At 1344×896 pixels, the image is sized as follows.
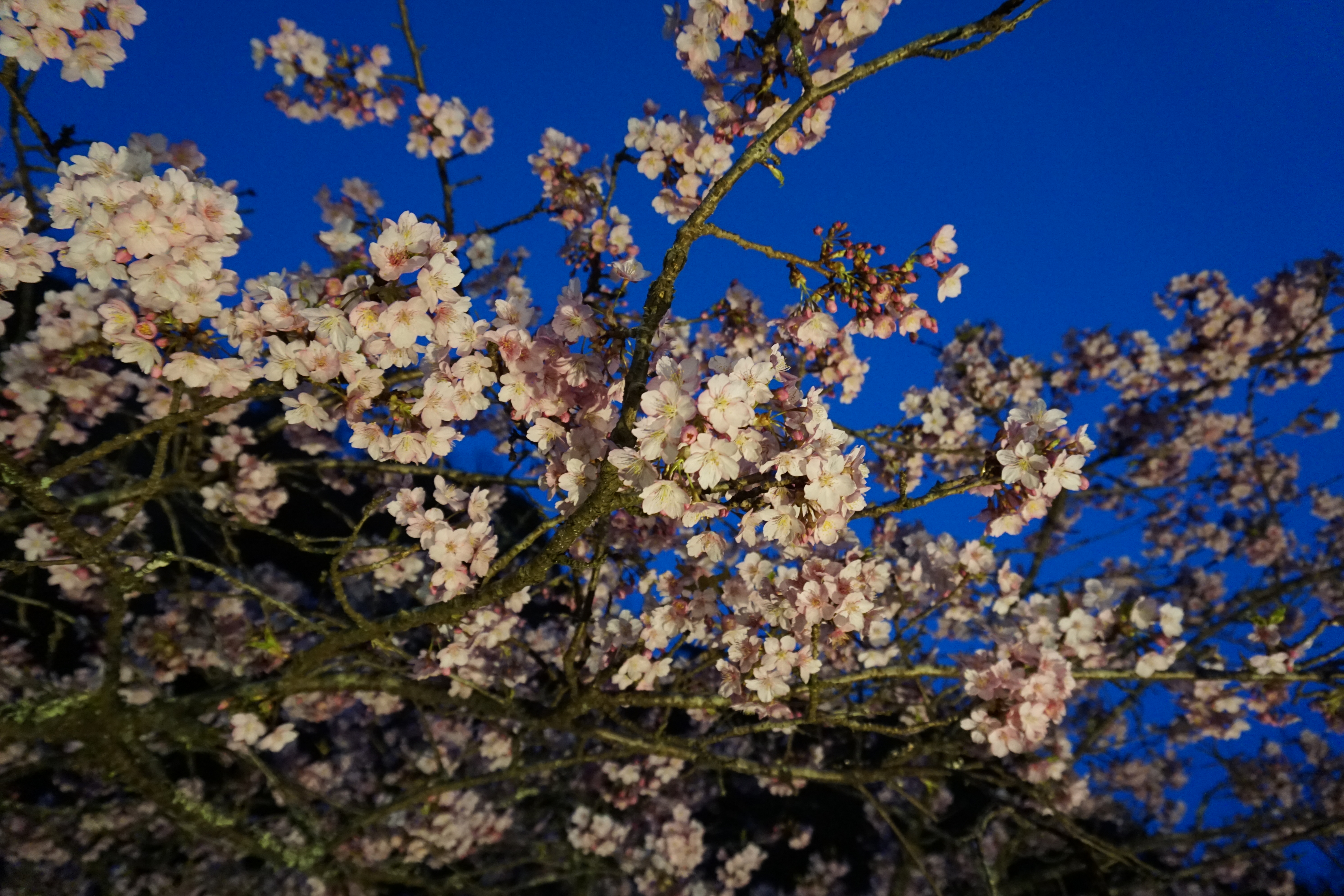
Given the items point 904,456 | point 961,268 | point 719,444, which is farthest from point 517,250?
point 719,444

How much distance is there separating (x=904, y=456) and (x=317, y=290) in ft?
10.6

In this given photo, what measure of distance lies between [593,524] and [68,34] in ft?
7.06

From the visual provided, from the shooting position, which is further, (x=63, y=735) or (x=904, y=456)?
(x=904, y=456)

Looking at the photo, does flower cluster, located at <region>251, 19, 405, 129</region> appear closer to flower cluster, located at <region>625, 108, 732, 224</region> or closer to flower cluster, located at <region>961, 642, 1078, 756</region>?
flower cluster, located at <region>625, 108, 732, 224</region>

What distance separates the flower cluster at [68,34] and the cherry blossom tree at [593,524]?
0.04ft

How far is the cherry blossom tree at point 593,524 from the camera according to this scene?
1771 millimetres

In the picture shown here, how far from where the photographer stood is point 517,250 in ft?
16.6

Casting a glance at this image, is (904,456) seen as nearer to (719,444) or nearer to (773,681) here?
(773,681)

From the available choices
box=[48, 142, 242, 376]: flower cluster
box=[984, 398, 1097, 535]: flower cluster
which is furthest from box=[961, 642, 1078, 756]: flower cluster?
box=[48, 142, 242, 376]: flower cluster

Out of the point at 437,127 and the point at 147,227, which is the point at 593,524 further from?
the point at 437,127

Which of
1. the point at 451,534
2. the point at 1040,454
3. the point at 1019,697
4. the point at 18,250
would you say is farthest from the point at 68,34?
the point at 1019,697

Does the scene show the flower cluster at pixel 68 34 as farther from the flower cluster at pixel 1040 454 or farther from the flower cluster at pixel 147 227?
the flower cluster at pixel 1040 454

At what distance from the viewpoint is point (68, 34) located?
206 cm

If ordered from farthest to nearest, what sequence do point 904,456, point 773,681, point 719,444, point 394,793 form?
1. point 394,793
2. point 904,456
3. point 773,681
4. point 719,444
